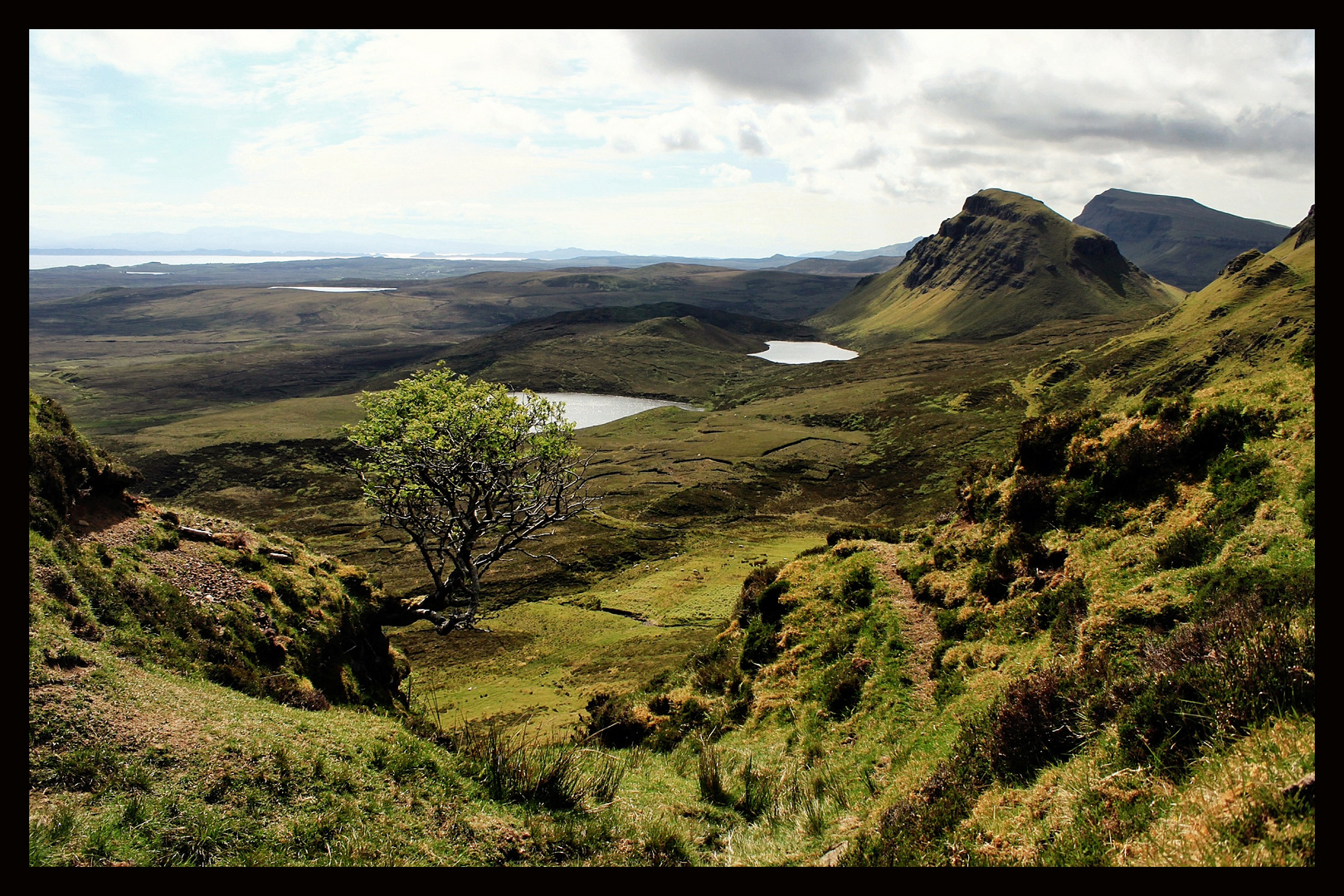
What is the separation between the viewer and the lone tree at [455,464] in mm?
25453

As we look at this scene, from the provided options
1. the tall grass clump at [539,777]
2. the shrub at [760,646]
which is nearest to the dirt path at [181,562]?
the tall grass clump at [539,777]

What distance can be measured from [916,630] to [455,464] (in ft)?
58.2

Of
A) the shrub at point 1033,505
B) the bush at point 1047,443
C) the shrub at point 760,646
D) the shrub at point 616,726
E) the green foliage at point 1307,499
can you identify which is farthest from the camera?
the shrub at point 760,646

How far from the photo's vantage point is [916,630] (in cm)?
1886

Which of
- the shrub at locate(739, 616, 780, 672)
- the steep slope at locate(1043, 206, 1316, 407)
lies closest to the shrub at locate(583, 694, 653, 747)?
the shrub at locate(739, 616, 780, 672)


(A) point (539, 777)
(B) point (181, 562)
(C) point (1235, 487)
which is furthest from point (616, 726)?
(C) point (1235, 487)

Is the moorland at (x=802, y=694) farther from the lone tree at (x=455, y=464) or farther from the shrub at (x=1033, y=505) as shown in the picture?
the lone tree at (x=455, y=464)

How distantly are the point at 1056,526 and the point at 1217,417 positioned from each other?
15.4 ft

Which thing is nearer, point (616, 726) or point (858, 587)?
point (616, 726)

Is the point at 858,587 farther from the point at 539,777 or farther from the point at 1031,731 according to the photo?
the point at 539,777

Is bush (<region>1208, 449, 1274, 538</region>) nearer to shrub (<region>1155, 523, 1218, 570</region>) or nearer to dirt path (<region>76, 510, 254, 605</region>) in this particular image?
shrub (<region>1155, 523, 1218, 570</region>)

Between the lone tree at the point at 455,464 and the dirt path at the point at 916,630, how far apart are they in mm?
12664
